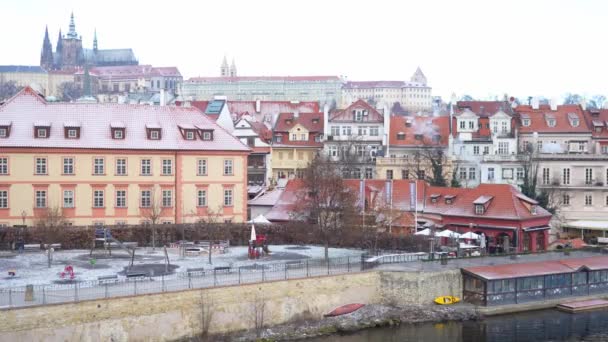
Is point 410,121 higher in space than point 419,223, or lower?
higher

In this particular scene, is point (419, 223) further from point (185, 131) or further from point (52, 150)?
point (52, 150)

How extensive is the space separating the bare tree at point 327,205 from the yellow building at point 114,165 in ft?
23.1

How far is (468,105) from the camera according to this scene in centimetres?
7631

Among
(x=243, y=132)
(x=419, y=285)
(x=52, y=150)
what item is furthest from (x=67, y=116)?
(x=419, y=285)

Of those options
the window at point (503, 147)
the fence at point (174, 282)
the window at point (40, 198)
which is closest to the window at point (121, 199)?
the window at point (40, 198)

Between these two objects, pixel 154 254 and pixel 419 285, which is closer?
pixel 419 285

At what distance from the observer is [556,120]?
231 ft

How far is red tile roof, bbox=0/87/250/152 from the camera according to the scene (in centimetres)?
5353

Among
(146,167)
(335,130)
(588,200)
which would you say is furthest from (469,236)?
(335,130)

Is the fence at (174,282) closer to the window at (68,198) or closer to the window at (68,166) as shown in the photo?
the window at (68,198)

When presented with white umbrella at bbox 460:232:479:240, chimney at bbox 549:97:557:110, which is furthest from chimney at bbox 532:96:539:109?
white umbrella at bbox 460:232:479:240

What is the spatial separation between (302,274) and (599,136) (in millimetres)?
38894

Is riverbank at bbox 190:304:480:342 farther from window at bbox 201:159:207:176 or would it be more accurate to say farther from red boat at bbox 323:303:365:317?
window at bbox 201:159:207:176

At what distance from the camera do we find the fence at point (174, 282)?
32.4 meters
